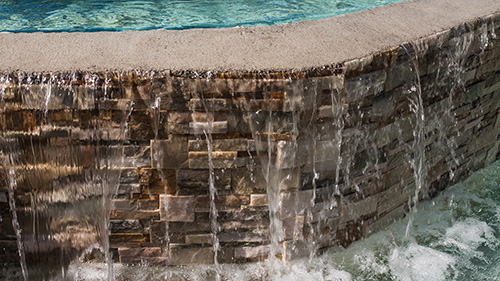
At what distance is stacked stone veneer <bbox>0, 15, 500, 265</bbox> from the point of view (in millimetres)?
2525

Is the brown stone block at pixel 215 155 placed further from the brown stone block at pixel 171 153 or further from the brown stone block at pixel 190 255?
the brown stone block at pixel 190 255

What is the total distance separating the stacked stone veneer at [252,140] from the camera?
253 cm

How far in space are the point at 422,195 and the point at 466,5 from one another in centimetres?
134

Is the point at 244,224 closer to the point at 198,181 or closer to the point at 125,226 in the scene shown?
the point at 198,181

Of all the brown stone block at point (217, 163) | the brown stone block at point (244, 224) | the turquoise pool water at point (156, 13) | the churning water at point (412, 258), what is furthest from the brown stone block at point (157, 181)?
the turquoise pool water at point (156, 13)

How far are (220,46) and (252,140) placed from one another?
534 millimetres

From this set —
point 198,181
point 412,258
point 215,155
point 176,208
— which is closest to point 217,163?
point 215,155

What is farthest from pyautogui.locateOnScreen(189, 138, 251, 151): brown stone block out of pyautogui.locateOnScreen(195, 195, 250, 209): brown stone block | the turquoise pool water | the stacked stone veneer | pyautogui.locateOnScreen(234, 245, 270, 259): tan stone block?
the turquoise pool water

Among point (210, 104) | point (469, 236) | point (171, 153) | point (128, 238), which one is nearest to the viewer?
point (210, 104)

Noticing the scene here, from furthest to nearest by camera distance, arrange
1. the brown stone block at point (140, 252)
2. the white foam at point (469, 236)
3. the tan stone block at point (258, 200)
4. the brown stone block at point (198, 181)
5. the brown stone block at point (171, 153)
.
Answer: the white foam at point (469, 236), the brown stone block at point (140, 252), the tan stone block at point (258, 200), the brown stone block at point (198, 181), the brown stone block at point (171, 153)

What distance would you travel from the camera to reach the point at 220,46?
9.08 feet

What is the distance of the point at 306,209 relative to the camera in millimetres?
2963

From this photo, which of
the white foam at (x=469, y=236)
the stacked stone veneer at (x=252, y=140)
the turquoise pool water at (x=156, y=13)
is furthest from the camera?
the turquoise pool water at (x=156, y=13)

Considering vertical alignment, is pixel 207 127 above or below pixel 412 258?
above
